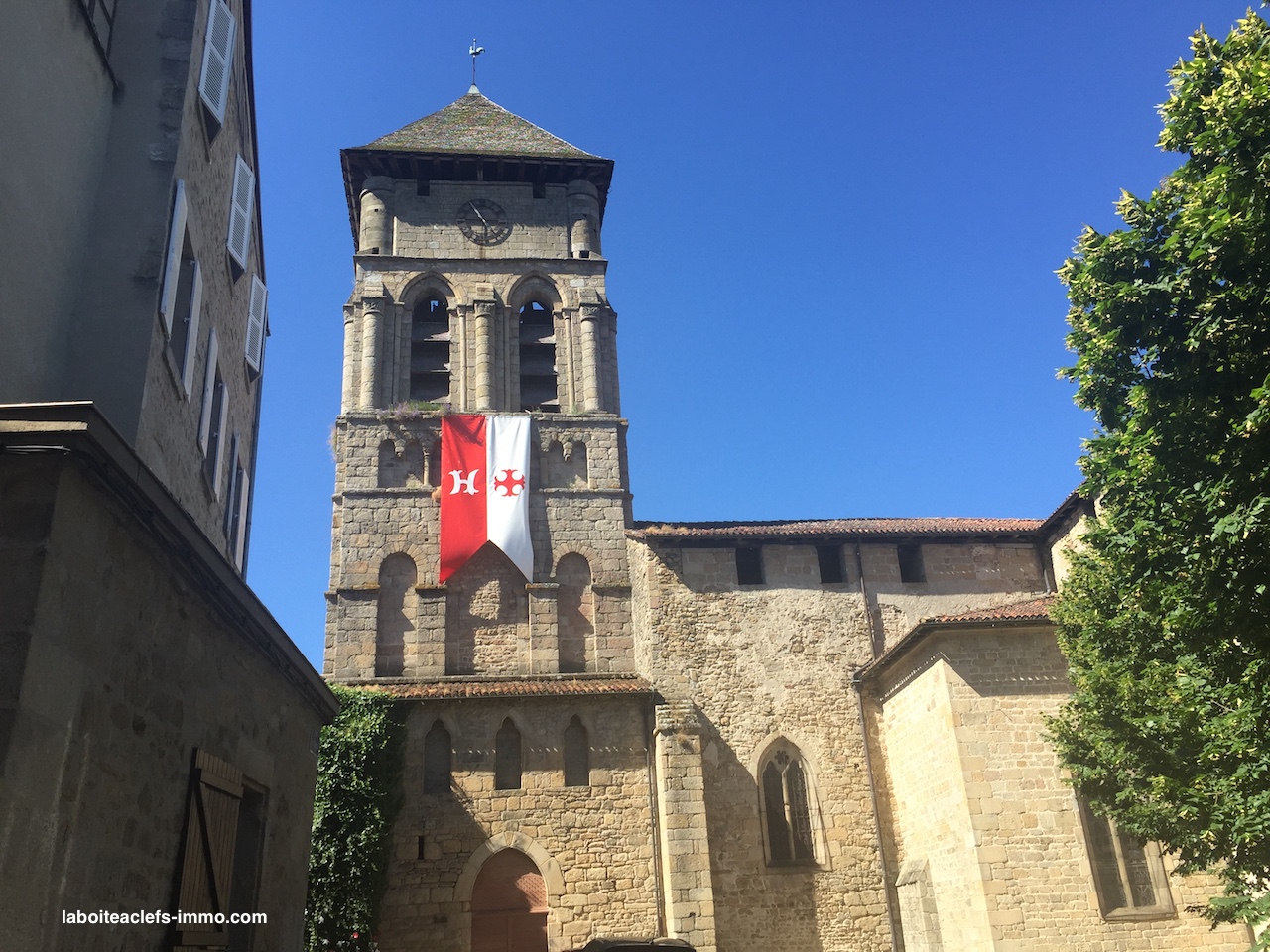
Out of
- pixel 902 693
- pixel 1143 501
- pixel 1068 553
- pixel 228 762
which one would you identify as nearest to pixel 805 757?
pixel 902 693

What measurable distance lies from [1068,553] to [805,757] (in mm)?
8185

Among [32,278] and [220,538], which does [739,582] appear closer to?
[220,538]

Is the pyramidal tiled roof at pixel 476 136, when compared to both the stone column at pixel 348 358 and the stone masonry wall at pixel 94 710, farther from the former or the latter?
the stone masonry wall at pixel 94 710

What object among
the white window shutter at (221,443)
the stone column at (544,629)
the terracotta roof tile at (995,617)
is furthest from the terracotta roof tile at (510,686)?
the white window shutter at (221,443)

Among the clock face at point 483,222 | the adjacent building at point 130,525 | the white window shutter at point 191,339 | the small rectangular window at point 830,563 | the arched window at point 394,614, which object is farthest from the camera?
the clock face at point 483,222

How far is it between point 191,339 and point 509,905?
12.9 metres

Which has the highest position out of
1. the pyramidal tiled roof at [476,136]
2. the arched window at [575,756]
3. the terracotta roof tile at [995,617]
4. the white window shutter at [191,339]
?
the pyramidal tiled roof at [476,136]

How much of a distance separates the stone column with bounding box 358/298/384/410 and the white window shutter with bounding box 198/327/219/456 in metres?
11.7

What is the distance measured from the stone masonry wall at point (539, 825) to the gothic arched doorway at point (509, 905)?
0.70 feet

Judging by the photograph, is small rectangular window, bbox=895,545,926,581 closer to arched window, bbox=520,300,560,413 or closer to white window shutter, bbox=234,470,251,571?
arched window, bbox=520,300,560,413

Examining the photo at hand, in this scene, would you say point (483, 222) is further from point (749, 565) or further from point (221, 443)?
point (221, 443)

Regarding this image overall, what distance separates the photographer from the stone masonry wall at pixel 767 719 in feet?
65.4

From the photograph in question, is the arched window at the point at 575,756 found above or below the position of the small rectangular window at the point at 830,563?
below

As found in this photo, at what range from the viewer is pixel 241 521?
16.3 m
